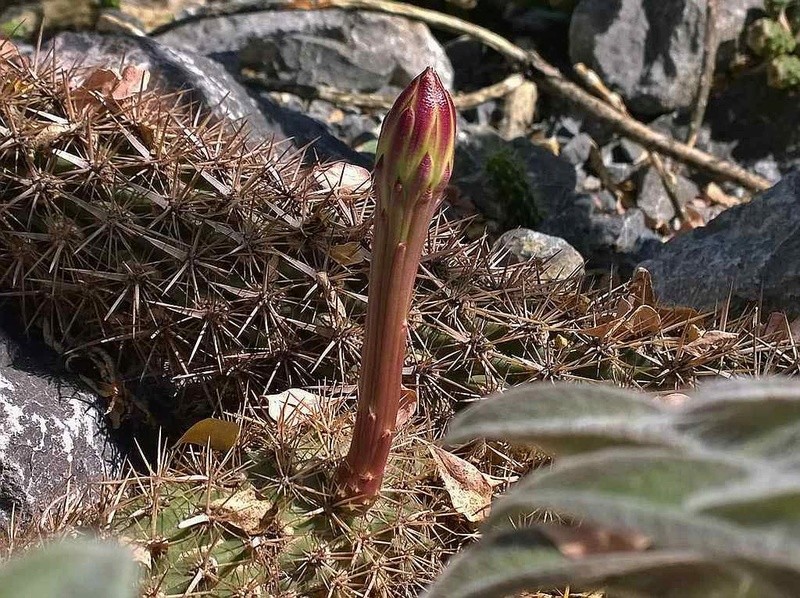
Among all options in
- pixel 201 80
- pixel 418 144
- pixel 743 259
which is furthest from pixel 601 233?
pixel 418 144

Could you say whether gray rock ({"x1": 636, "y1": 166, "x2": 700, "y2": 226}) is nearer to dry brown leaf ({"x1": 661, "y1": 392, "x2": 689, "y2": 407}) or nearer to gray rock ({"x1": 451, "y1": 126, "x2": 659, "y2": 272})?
gray rock ({"x1": 451, "y1": 126, "x2": 659, "y2": 272})

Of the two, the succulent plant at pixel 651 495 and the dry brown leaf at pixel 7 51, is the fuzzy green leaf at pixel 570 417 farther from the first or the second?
the dry brown leaf at pixel 7 51

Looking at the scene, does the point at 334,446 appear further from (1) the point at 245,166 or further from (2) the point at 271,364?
(1) the point at 245,166

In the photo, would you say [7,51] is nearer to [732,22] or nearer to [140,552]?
[140,552]

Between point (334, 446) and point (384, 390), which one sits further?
point (334, 446)

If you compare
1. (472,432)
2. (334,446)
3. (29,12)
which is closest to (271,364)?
(334,446)
